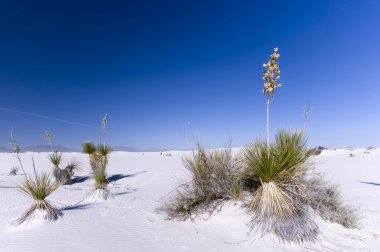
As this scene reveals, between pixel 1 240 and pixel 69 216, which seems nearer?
pixel 1 240

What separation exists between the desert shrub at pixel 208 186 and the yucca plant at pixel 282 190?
0.52m

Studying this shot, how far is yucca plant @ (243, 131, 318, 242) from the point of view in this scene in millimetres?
5312

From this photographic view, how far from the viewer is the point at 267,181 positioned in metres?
5.57

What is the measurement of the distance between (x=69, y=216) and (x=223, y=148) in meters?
3.78

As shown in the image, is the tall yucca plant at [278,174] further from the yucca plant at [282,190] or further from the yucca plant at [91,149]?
the yucca plant at [91,149]

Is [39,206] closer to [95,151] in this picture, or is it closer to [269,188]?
[269,188]

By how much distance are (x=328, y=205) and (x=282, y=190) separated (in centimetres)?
173

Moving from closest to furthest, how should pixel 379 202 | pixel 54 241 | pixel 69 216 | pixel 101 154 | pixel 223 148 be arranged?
1. pixel 54 241
2. pixel 69 216
3. pixel 223 148
4. pixel 379 202
5. pixel 101 154

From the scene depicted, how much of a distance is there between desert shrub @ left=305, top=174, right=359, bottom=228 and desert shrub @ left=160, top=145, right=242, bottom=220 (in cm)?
154

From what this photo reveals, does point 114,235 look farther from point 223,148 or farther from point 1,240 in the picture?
point 223,148

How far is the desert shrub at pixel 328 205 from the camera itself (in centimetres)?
632

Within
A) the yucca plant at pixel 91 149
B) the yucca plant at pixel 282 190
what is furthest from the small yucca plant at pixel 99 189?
the yucca plant at pixel 91 149

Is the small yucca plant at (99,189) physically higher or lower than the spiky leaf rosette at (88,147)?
lower

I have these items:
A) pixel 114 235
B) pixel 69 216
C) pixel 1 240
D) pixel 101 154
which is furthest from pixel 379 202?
pixel 101 154
